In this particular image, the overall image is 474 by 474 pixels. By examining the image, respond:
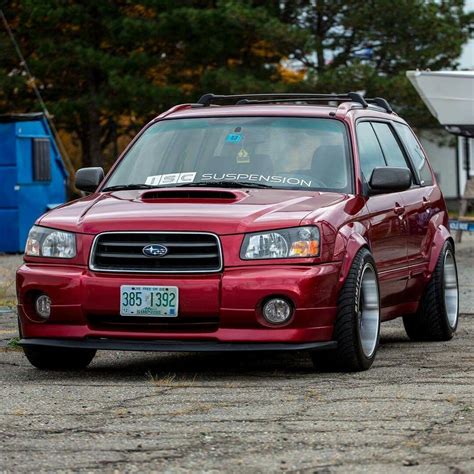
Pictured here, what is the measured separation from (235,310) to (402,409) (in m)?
1.33

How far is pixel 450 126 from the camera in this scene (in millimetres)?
24062

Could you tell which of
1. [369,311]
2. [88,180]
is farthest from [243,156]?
[369,311]

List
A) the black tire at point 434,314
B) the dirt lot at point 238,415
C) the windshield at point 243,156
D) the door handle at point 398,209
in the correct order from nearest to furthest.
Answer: the dirt lot at point 238,415
the windshield at point 243,156
the door handle at point 398,209
the black tire at point 434,314

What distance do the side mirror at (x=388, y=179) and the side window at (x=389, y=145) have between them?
3.28 feet

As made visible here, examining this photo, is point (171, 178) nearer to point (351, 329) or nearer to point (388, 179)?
point (388, 179)

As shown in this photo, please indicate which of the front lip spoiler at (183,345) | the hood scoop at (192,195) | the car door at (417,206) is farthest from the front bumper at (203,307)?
the car door at (417,206)

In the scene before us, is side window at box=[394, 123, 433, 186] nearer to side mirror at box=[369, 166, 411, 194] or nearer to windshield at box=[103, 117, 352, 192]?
windshield at box=[103, 117, 352, 192]

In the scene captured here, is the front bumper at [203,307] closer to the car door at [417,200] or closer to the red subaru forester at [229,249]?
the red subaru forester at [229,249]

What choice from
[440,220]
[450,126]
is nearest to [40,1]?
[450,126]

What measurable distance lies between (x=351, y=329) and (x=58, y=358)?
1743 mm

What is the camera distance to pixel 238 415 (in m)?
6.61

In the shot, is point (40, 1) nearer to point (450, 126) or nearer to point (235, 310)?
point (450, 126)

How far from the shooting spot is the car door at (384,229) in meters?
9.02

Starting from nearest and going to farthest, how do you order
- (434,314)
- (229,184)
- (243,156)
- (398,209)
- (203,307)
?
1. (203,307)
2. (229,184)
3. (243,156)
4. (398,209)
5. (434,314)
